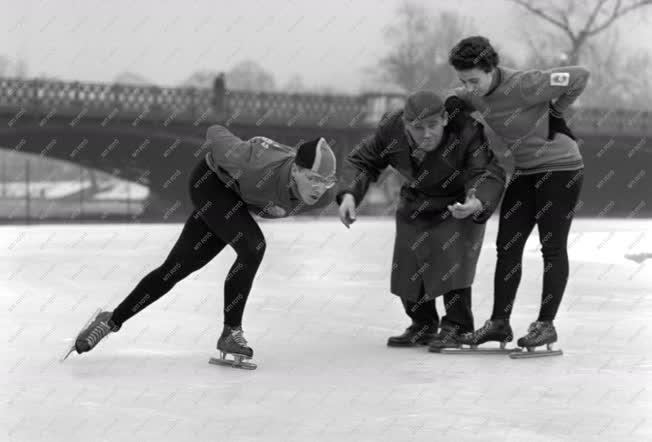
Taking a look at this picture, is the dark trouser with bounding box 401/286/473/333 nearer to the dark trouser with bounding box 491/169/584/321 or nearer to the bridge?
the dark trouser with bounding box 491/169/584/321

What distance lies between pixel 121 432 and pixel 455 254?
8.56 ft

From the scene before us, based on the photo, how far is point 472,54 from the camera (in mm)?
5832

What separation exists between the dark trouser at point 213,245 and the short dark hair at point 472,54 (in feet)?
3.97

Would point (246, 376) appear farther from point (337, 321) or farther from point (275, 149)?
point (337, 321)

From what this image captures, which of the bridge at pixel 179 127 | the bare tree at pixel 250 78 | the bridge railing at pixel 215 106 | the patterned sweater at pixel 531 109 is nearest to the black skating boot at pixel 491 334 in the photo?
the patterned sweater at pixel 531 109

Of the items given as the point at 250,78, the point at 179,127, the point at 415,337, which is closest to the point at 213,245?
the point at 415,337

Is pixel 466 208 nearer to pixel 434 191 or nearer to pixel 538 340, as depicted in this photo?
pixel 434 191

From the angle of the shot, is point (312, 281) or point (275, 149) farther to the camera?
point (312, 281)

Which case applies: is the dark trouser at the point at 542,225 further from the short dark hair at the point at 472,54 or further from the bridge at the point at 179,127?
the bridge at the point at 179,127

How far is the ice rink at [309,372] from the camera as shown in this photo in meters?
4.44

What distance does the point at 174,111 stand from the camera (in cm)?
4231

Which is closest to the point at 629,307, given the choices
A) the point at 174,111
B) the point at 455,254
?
the point at 455,254

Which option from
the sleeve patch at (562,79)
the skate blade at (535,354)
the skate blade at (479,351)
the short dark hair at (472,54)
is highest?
the short dark hair at (472,54)

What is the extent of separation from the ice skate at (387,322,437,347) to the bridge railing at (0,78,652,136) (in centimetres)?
3408
